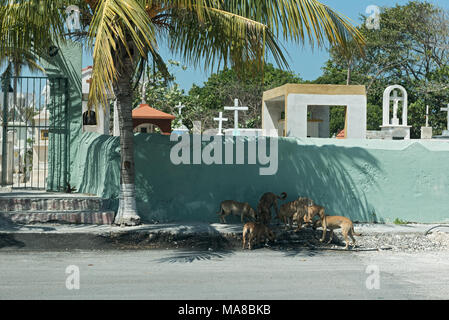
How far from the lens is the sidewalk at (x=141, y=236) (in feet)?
33.2

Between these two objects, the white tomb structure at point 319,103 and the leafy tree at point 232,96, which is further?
the leafy tree at point 232,96

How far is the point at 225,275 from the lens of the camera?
25.8 ft

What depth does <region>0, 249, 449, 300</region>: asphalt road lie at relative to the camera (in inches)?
265

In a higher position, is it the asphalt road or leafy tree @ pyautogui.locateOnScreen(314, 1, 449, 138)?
leafy tree @ pyautogui.locateOnScreen(314, 1, 449, 138)

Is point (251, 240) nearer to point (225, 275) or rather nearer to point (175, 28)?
point (225, 275)

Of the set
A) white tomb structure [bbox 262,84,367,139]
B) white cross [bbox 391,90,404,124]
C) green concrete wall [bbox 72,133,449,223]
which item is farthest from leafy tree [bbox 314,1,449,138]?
green concrete wall [bbox 72,133,449,223]

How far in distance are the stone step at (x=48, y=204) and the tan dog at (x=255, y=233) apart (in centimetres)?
336

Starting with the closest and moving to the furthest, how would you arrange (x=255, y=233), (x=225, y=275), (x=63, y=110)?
(x=225, y=275), (x=255, y=233), (x=63, y=110)

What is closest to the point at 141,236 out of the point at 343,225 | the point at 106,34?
the point at 343,225

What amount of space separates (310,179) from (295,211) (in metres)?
1.48

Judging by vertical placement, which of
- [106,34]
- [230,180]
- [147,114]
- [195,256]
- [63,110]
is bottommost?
[195,256]

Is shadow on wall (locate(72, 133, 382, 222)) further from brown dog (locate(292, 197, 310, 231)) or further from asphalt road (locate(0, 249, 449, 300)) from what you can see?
asphalt road (locate(0, 249, 449, 300))

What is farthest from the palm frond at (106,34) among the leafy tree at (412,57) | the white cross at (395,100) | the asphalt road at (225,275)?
the leafy tree at (412,57)

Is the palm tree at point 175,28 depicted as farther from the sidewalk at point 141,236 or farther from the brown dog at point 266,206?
the brown dog at point 266,206
